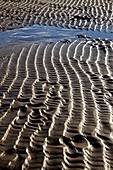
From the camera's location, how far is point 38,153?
239 inches

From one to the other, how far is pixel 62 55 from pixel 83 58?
2.37 ft

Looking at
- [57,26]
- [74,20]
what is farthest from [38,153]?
[74,20]

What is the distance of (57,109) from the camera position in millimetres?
7801

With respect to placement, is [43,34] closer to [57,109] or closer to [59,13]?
[59,13]

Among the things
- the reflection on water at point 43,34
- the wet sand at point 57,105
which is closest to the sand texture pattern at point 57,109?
the wet sand at point 57,105

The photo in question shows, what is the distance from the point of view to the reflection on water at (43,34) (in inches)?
582

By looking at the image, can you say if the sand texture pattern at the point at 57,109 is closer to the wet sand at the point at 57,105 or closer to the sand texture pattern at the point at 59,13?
the wet sand at the point at 57,105

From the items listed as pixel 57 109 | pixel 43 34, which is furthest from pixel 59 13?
pixel 57 109

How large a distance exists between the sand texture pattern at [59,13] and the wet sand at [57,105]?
2.95m

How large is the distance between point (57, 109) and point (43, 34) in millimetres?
7935

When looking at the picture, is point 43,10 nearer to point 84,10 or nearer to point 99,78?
point 84,10

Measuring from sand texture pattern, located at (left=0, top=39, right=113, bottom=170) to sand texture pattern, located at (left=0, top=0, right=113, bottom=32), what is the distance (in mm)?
4461

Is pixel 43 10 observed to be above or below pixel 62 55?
above

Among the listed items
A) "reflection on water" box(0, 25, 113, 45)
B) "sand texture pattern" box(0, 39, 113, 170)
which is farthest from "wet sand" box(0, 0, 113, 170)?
"reflection on water" box(0, 25, 113, 45)
